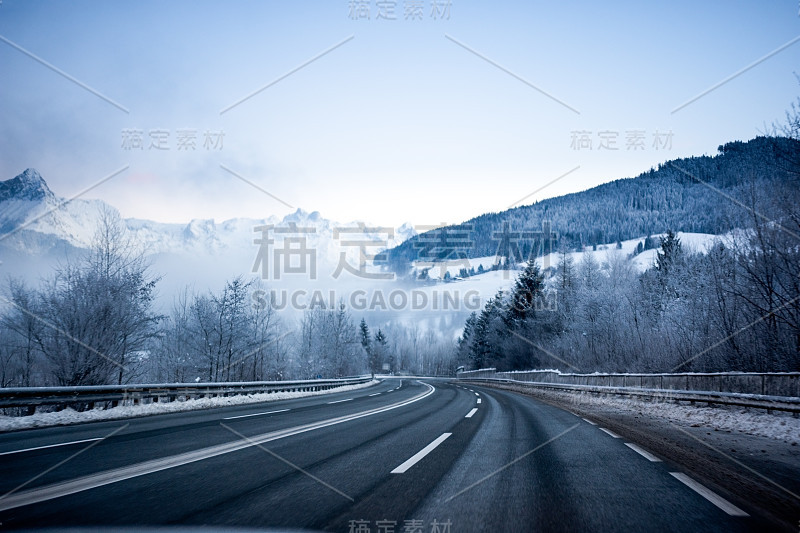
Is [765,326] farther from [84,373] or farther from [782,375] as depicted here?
[84,373]

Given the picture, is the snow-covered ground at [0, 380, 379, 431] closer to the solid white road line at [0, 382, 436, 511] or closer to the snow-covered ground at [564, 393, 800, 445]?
the solid white road line at [0, 382, 436, 511]

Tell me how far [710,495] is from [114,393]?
1612cm

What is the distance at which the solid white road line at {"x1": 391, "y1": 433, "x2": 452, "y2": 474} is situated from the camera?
224 inches

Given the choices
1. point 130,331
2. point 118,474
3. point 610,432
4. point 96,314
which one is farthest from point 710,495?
point 130,331

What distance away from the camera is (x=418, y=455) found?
6738mm

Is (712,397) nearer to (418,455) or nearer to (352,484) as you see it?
(418,455)

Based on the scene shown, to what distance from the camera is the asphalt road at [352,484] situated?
3740 mm

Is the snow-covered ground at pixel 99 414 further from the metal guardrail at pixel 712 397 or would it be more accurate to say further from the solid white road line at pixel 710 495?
the metal guardrail at pixel 712 397

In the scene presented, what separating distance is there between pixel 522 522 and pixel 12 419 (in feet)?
40.3

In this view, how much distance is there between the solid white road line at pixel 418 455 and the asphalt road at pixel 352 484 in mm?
27

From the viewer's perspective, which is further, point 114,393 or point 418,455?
point 114,393

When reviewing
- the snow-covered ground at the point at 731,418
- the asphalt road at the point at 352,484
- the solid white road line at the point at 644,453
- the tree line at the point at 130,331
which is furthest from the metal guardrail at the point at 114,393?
the snow-covered ground at the point at 731,418

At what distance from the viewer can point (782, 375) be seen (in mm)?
11086

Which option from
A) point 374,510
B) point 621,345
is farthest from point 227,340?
point 374,510
